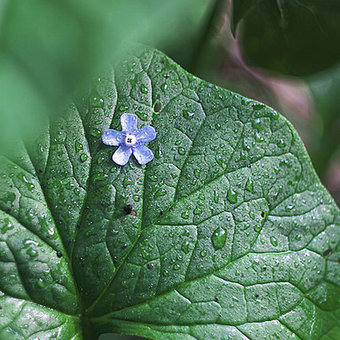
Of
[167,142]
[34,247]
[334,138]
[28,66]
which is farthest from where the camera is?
[334,138]

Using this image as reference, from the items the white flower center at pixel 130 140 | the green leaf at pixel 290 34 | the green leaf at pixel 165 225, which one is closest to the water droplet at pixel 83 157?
the green leaf at pixel 165 225

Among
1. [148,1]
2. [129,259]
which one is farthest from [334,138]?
[148,1]

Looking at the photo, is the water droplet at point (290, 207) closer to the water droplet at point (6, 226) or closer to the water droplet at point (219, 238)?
the water droplet at point (219, 238)

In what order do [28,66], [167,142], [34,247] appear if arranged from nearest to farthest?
1. [28,66]
2. [34,247]
3. [167,142]

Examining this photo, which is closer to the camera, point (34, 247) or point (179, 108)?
point (34, 247)

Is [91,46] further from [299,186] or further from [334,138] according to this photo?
[334,138]

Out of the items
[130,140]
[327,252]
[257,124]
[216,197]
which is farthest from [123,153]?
[327,252]
